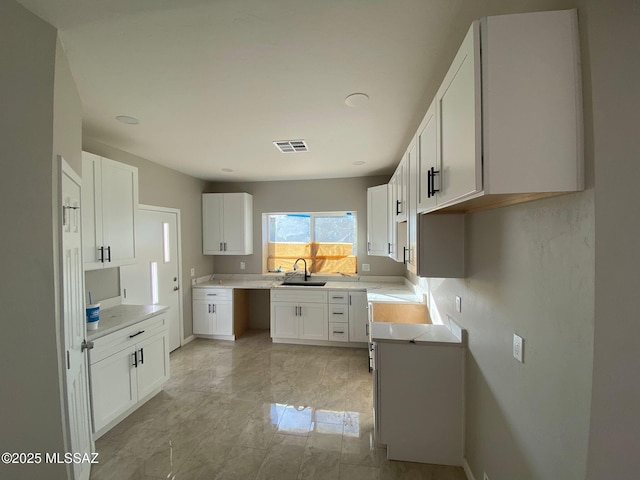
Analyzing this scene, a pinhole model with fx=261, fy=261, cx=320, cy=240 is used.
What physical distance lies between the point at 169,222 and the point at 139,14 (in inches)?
121

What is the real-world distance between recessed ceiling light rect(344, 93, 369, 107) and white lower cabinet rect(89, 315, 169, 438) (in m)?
2.72

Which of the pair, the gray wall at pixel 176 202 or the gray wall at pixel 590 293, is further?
the gray wall at pixel 176 202

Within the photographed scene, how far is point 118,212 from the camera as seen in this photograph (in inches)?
100

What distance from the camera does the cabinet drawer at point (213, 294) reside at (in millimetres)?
4199

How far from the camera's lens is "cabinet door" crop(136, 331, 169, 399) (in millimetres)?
2516

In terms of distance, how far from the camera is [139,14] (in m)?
1.22

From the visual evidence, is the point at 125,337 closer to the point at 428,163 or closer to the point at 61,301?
the point at 61,301

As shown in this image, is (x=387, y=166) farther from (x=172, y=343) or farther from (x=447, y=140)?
(x=172, y=343)

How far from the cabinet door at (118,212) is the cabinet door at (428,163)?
2.72 metres

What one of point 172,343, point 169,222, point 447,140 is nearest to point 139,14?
point 447,140

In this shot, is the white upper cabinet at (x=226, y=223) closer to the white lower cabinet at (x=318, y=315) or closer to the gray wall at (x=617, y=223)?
the white lower cabinet at (x=318, y=315)

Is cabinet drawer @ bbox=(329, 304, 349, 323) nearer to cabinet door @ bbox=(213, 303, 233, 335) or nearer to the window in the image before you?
the window

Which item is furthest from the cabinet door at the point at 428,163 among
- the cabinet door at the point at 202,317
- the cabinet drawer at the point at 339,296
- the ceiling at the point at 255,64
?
the cabinet door at the point at 202,317

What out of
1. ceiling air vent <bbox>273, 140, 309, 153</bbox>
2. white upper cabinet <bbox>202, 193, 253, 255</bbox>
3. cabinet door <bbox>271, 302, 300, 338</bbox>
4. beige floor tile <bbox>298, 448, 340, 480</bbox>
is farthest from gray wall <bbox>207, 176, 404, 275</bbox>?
beige floor tile <bbox>298, 448, 340, 480</bbox>
